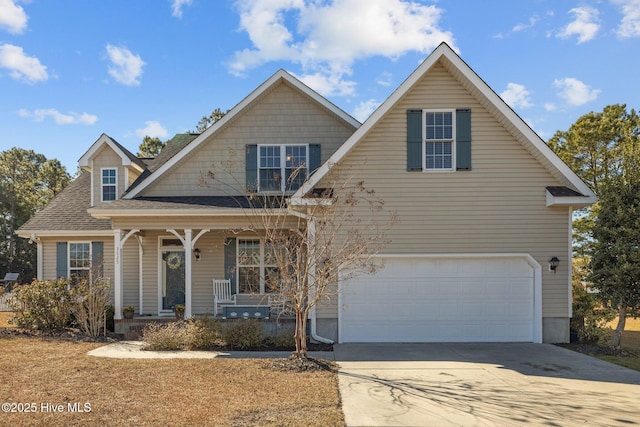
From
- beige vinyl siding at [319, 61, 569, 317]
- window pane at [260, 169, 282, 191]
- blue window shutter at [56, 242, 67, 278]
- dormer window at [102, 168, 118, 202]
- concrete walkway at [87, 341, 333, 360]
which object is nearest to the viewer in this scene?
concrete walkway at [87, 341, 333, 360]

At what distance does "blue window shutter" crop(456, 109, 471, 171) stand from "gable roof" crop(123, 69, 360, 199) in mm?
3331

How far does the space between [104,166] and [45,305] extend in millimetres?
4882

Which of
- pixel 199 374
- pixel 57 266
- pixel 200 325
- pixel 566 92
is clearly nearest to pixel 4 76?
pixel 57 266

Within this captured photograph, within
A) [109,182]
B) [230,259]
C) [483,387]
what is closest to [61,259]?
[109,182]

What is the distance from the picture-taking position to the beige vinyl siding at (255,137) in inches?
522

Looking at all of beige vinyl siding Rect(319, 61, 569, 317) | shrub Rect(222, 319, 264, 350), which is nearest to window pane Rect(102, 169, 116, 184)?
shrub Rect(222, 319, 264, 350)

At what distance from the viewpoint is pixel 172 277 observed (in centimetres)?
1389

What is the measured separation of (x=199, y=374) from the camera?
7.64 m

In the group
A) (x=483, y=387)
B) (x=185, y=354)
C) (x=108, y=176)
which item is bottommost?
(x=185, y=354)

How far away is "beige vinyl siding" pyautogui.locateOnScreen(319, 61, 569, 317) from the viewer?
10.7 metres

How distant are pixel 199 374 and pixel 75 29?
1235 cm

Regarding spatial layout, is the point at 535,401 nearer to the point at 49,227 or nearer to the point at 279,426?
the point at 279,426

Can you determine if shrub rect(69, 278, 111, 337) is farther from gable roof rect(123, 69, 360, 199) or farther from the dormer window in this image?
the dormer window

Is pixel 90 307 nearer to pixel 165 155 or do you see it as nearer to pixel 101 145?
pixel 101 145
